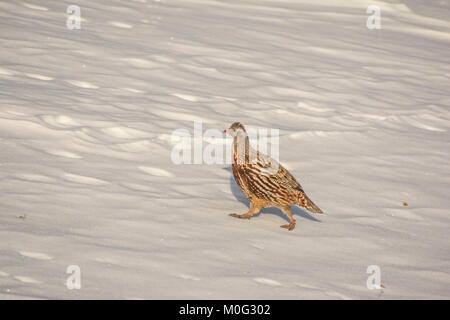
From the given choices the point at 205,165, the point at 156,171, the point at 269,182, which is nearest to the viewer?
the point at 269,182

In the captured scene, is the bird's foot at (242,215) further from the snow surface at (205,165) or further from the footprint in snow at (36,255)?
the footprint in snow at (36,255)

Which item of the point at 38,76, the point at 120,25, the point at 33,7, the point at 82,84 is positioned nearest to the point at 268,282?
the point at 82,84

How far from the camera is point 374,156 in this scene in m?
7.97

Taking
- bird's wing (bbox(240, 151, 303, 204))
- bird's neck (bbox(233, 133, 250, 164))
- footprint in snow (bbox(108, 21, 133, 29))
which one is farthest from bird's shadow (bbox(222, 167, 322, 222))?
footprint in snow (bbox(108, 21, 133, 29))

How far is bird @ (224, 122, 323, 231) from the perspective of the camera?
578 cm

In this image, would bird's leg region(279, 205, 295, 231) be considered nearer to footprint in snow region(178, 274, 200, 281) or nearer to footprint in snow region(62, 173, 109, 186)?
footprint in snow region(178, 274, 200, 281)

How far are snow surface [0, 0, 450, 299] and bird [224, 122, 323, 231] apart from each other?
0.28 metres

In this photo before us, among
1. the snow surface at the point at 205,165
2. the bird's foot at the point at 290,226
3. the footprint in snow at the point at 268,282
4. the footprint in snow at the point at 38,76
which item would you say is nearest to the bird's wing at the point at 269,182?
the bird's foot at the point at 290,226

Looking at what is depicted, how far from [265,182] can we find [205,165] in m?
1.47

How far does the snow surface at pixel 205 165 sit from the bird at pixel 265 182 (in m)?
0.28

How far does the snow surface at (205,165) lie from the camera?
4879 mm

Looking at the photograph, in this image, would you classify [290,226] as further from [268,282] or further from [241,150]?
[268,282]

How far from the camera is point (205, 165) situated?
23.4 ft

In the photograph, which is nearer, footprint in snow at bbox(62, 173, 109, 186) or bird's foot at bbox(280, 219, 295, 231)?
bird's foot at bbox(280, 219, 295, 231)
